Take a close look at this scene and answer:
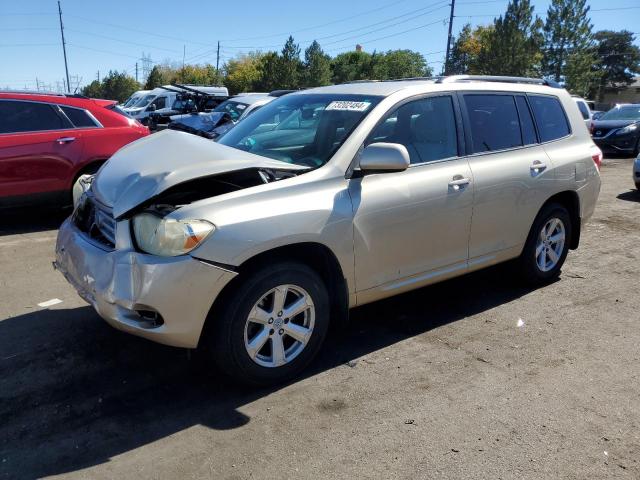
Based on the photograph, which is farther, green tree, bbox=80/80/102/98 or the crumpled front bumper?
green tree, bbox=80/80/102/98

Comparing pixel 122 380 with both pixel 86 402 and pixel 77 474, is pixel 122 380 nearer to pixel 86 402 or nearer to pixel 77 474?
pixel 86 402

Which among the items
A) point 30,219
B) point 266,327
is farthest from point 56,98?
point 266,327

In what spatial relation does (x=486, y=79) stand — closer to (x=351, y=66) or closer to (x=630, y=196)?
(x=630, y=196)

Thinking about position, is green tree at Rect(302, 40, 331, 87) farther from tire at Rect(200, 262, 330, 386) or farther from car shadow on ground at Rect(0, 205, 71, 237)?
tire at Rect(200, 262, 330, 386)

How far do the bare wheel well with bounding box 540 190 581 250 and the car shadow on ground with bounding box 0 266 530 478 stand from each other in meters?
1.39

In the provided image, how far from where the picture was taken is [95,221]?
365cm

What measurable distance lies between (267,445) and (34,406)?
1405mm

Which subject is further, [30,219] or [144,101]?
[144,101]

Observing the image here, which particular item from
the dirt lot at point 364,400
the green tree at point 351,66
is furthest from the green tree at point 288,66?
the dirt lot at point 364,400

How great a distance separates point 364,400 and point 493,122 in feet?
8.54

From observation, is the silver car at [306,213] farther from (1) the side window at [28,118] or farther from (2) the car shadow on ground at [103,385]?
(1) the side window at [28,118]

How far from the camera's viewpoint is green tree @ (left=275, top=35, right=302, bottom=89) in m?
46.9

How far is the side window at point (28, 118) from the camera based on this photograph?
699 cm

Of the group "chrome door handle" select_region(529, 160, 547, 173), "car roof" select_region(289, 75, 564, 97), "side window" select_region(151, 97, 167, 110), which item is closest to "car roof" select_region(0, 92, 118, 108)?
"car roof" select_region(289, 75, 564, 97)
